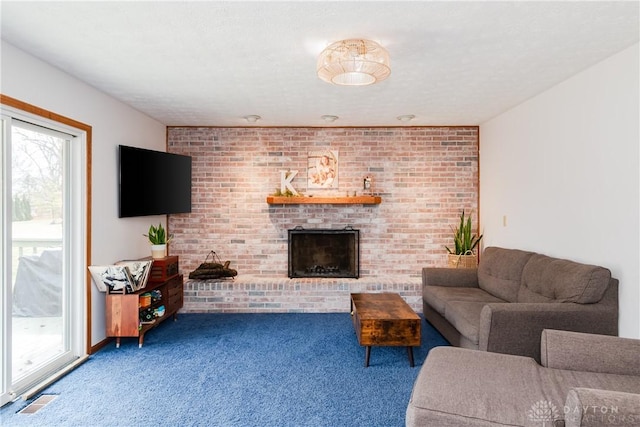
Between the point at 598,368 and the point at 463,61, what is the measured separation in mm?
2101

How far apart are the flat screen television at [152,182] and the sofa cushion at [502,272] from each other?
356 cm

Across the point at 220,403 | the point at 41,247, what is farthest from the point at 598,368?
the point at 41,247

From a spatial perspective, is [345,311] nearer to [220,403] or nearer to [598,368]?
[220,403]

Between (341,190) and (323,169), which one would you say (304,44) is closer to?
(323,169)

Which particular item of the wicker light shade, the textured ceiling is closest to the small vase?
the textured ceiling

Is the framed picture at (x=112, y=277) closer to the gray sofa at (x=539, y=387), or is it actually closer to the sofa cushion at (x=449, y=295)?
the gray sofa at (x=539, y=387)

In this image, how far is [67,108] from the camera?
3.06 metres

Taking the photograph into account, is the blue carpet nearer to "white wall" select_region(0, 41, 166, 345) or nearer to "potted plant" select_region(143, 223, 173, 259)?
"white wall" select_region(0, 41, 166, 345)

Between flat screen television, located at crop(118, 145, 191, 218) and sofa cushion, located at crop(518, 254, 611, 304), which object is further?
flat screen television, located at crop(118, 145, 191, 218)

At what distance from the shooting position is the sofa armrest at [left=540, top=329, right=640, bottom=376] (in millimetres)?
1971

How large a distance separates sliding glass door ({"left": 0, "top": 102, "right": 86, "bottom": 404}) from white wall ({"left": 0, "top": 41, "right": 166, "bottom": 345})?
17cm

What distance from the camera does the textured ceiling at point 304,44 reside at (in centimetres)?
205

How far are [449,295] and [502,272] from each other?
1.83 feet

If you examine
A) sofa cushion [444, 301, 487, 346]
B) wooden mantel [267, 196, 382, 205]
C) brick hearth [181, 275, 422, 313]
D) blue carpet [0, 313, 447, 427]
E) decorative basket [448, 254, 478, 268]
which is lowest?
blue carpet [0, 313, 447, 427]
